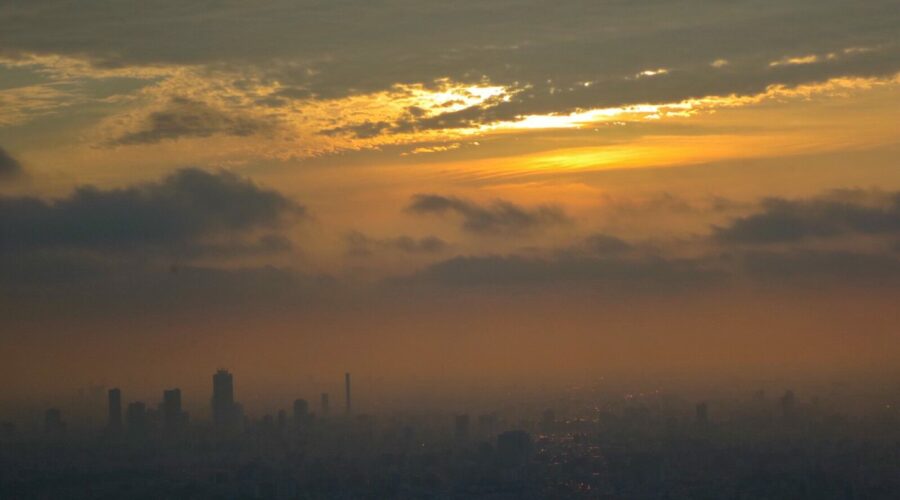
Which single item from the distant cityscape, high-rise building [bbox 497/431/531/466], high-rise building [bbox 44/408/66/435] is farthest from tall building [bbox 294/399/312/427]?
high-rise building [bbox 497/431/531/466]

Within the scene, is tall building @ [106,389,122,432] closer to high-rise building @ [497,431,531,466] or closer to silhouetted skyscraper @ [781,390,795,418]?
high-rise building @ [497,431,531,466]

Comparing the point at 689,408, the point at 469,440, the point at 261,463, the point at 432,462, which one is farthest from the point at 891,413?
the point at 261,463

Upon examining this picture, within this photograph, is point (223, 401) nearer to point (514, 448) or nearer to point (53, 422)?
point (53, 422)

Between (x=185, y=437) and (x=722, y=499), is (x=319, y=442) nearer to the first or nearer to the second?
(x=185, y=437)

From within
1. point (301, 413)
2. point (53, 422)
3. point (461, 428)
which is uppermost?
point (53, 422)

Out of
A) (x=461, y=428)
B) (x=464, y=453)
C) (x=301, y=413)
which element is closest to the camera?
(x=464, y=453)

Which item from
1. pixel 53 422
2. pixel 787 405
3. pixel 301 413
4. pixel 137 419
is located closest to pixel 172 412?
pixel 137 419
